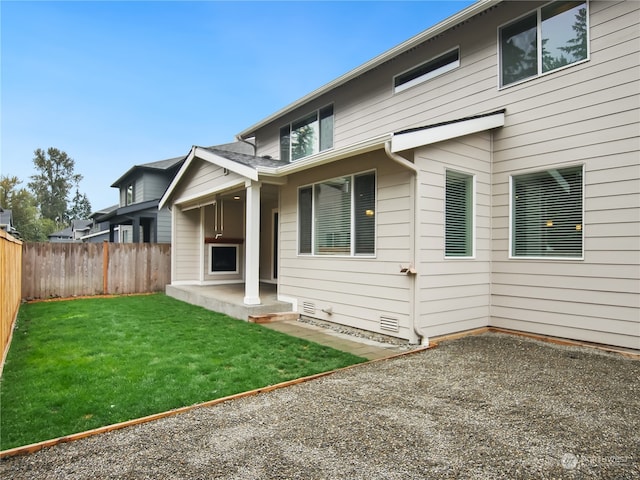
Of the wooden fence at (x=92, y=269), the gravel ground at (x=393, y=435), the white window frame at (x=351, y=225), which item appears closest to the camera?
the gravel ground at (x=393, y=435)

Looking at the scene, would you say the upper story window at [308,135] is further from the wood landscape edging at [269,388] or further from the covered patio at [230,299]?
the wood landscape edging at [269,388]

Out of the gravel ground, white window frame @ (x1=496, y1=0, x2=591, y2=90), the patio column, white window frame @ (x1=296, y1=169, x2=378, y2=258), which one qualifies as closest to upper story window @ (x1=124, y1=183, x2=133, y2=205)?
the patio column

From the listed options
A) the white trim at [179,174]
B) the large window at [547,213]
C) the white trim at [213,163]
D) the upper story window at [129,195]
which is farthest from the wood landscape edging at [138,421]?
the upper story window at [129,195]

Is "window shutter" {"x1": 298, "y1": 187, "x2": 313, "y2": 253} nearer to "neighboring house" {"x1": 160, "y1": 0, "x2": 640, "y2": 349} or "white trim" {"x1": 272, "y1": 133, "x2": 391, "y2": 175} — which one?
"neighboring house" {"x1": 160, "y1": 0, "x2": 640, "y2": 349}

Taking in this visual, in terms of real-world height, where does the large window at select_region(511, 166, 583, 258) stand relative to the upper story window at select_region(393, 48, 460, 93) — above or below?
below

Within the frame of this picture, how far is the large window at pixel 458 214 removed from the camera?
5715 millimetres

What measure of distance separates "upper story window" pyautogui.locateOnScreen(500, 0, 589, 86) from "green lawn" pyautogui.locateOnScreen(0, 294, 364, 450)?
17.0 feet

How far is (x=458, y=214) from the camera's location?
5.88m

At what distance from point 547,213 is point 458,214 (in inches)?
50.0

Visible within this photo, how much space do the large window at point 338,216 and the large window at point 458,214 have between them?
3.66 feet

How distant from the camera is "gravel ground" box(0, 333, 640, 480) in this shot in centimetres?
236

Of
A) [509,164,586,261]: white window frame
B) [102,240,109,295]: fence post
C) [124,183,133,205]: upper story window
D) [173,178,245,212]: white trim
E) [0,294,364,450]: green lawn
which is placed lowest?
[0,294,364,450]: green lawn

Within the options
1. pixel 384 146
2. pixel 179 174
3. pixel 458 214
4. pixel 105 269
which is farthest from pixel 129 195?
pixel 458 214

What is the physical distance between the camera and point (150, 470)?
2.35m
